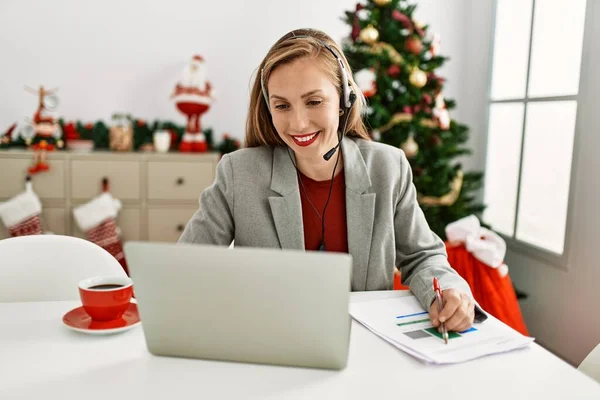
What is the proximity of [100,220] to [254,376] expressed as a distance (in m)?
2.56

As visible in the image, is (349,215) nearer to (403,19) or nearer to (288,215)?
(288,215)

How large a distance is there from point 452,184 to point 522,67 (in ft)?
2.66

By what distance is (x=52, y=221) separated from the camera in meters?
3.14

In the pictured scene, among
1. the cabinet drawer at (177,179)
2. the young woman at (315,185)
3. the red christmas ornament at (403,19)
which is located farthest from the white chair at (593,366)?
the cabinet drawer at (177,179)

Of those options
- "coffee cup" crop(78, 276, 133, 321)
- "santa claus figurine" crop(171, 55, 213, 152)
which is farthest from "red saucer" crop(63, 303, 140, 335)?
"santa claus figurine" crop(171, 55, 213, 152)

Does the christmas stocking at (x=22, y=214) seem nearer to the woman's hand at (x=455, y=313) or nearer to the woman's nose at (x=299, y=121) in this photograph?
the woman's nose at (x=299, y=121)

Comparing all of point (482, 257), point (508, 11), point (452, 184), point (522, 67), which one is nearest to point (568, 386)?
point (482, 257)

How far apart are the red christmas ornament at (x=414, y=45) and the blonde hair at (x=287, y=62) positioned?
1.34m

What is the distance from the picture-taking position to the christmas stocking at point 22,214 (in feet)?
9.85

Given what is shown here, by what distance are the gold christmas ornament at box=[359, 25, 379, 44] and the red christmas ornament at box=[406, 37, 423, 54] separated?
0.57ft

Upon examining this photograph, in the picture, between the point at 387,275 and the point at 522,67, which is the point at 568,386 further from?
the point at 522,67

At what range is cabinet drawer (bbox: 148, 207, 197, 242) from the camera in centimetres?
324

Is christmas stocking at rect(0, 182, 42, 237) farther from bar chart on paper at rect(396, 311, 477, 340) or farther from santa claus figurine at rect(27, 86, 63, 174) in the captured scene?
bar chart on paper at rect(396, 311, 477, 340)

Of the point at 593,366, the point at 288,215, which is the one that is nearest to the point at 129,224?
the point at 288,215
